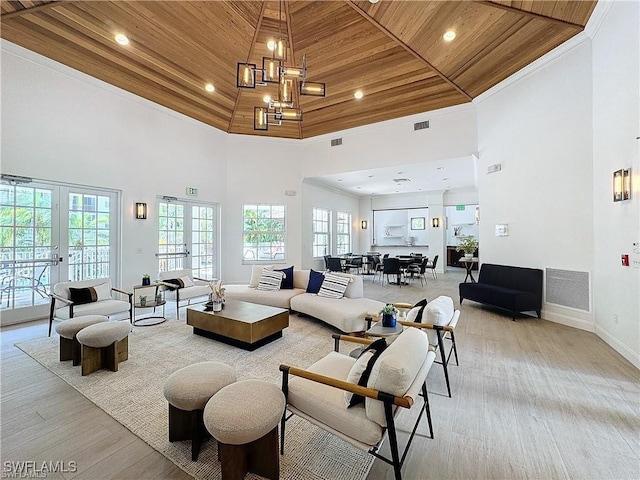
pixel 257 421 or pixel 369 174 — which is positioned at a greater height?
pixel 369 174

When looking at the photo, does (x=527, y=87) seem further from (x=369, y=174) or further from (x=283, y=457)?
(x=283, y=457)

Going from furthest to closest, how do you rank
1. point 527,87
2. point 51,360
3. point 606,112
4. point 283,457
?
point 527,87, point 606,112, point 51,360, point 283,457

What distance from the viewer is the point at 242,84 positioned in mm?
3826

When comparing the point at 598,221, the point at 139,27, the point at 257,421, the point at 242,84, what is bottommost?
the point at 257,421

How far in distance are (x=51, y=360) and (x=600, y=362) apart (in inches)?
246

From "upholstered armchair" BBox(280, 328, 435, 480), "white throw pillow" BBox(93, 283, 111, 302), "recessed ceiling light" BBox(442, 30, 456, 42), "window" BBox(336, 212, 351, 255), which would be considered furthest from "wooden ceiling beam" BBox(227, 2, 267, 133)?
"upholstered armchair" BBox(280, 328, 435, 480)

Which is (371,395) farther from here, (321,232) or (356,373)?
(321,232)

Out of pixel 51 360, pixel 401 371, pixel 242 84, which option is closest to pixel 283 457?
pixel 401 371

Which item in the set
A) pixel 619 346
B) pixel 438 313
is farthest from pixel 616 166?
pixel 438 313

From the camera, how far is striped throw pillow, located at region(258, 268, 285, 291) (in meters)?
5.39

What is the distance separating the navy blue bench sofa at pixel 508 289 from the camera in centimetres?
482

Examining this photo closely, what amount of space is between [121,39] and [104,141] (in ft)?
6.12

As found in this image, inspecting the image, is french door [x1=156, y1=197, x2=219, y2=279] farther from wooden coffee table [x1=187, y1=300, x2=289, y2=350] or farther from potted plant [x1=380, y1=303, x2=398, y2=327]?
potted plant [x1=380, y1=303, x2=398, y2=327]

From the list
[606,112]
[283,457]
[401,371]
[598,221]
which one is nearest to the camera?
[401,371]
